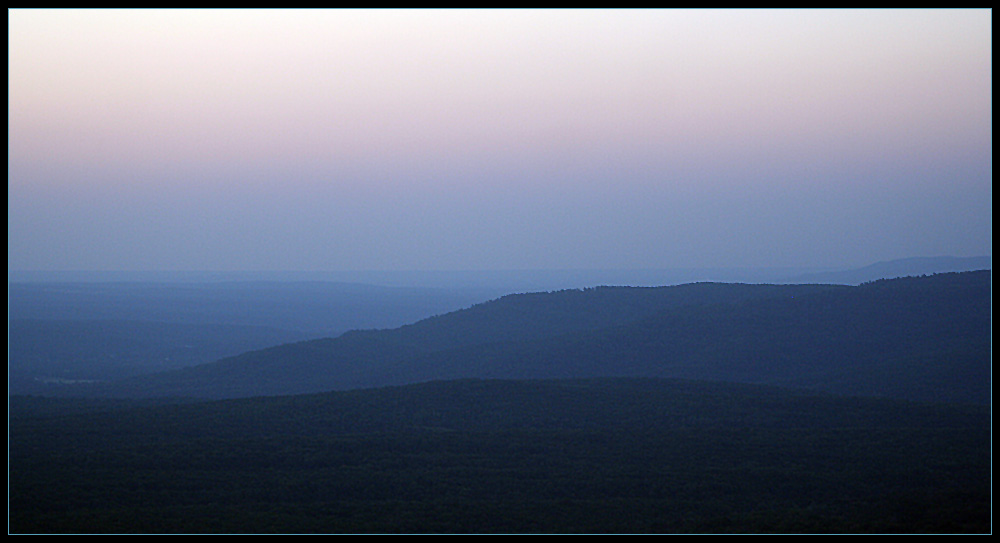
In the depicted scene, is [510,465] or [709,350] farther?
[709,350]

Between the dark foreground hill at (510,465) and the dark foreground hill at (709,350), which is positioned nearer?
the dark foreground hill at (510,465)

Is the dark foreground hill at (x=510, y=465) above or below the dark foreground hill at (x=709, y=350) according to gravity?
below

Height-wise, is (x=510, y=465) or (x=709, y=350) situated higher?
(x=709, y=350)
